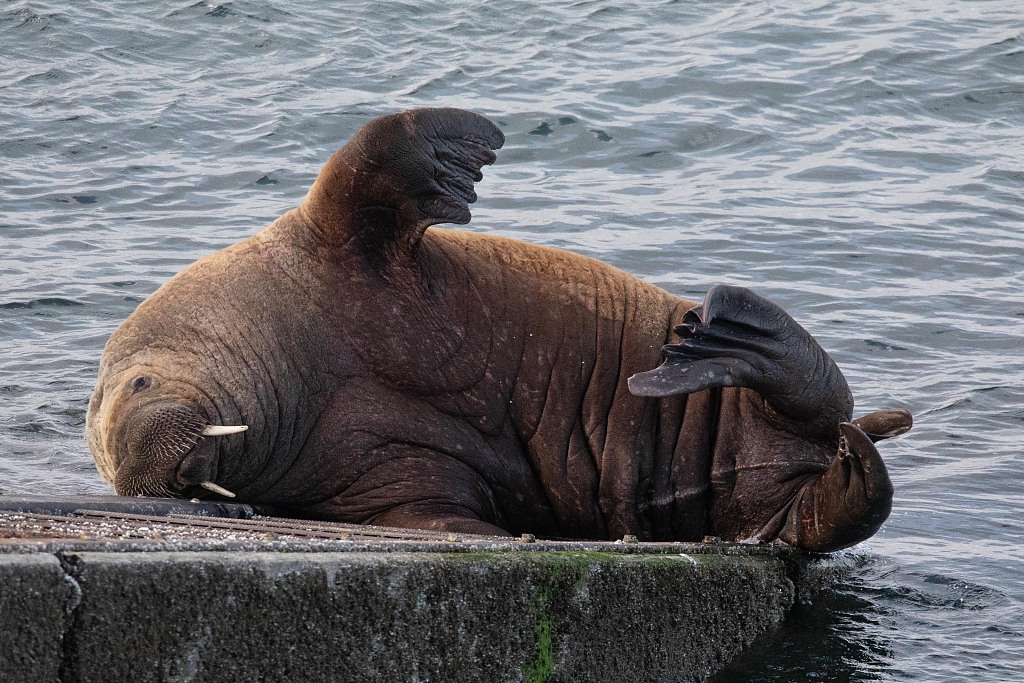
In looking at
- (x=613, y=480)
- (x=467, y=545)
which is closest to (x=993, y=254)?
(x=613, y=480)

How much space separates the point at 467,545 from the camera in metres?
3.74

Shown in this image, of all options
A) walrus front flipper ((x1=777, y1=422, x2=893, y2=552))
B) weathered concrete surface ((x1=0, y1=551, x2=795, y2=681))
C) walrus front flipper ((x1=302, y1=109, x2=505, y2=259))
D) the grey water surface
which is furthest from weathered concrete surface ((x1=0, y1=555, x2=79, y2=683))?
walrus front flipper ((x1=777, y1=422, x2=893, y2=552))

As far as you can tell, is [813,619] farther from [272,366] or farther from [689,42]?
[689,42]

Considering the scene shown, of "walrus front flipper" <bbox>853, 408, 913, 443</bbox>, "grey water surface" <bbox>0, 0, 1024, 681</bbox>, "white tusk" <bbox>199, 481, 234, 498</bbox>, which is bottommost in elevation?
"grey water surface" <bbox>0, 0, 1024, 681</bbox>

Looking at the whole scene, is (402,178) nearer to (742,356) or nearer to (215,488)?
(215,488)

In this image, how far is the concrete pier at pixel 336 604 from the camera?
2920 mm

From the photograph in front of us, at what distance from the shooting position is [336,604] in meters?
3.29

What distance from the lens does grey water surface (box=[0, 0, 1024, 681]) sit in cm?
637

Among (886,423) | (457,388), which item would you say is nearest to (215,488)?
(457,388)

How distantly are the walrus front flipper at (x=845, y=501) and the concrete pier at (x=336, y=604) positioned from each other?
1.95 ft

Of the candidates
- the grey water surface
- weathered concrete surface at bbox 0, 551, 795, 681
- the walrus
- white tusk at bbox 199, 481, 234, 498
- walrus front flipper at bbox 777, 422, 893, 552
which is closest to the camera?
weathered concrete surface at bbox 0, 551, 795, 681

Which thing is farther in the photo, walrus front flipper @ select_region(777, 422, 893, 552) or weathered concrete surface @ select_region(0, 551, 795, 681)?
walrus front flipper @ select_region(777, 422, 893, 552)

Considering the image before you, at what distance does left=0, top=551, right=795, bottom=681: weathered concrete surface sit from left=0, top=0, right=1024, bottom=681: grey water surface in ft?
2.31

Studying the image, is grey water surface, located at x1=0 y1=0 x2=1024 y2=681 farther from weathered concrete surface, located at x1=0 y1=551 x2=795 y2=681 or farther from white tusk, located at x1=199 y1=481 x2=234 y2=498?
white tusk, located at x1=199 y1=481 x2=234 y2=498
